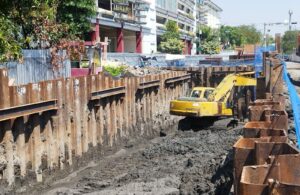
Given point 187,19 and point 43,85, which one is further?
point 187,19

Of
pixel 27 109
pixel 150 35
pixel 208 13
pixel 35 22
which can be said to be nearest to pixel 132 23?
pixel 150 35

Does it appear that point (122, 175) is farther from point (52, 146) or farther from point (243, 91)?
point (243, 91)

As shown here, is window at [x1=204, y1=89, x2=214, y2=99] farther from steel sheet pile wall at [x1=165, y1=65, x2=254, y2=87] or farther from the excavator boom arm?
steel sheet pile wall at [x1=165, y1=65, x2=254, y2=87]

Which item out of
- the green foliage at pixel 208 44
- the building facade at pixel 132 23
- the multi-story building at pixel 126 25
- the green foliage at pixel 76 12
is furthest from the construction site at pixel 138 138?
the green foliage at pixel 208 44

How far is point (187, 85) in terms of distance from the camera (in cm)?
2833

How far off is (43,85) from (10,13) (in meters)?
2.96

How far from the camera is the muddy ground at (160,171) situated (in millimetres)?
10000

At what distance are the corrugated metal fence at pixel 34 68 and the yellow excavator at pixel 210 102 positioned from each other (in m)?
5.04

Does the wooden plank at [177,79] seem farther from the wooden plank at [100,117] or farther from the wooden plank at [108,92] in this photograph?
the wooden plank at [100,117]

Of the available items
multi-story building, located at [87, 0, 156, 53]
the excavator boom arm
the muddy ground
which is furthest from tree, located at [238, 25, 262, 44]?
the muddy ground

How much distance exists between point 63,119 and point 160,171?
2.86 m

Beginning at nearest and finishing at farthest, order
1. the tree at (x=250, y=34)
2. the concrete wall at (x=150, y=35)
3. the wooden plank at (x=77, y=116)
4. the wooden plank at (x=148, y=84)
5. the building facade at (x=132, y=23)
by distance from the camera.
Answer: the wooden plank at (x=77, y=116) → the wooden plank at (x=148, y=84) → the building facade at (x=132, y=23) → the concrete wall at (x=150, y=35) → the tree at (x=250, y=34)

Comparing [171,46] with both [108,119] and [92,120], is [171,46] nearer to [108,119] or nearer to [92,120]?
[108,119]

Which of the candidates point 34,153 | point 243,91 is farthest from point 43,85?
point 243,91
